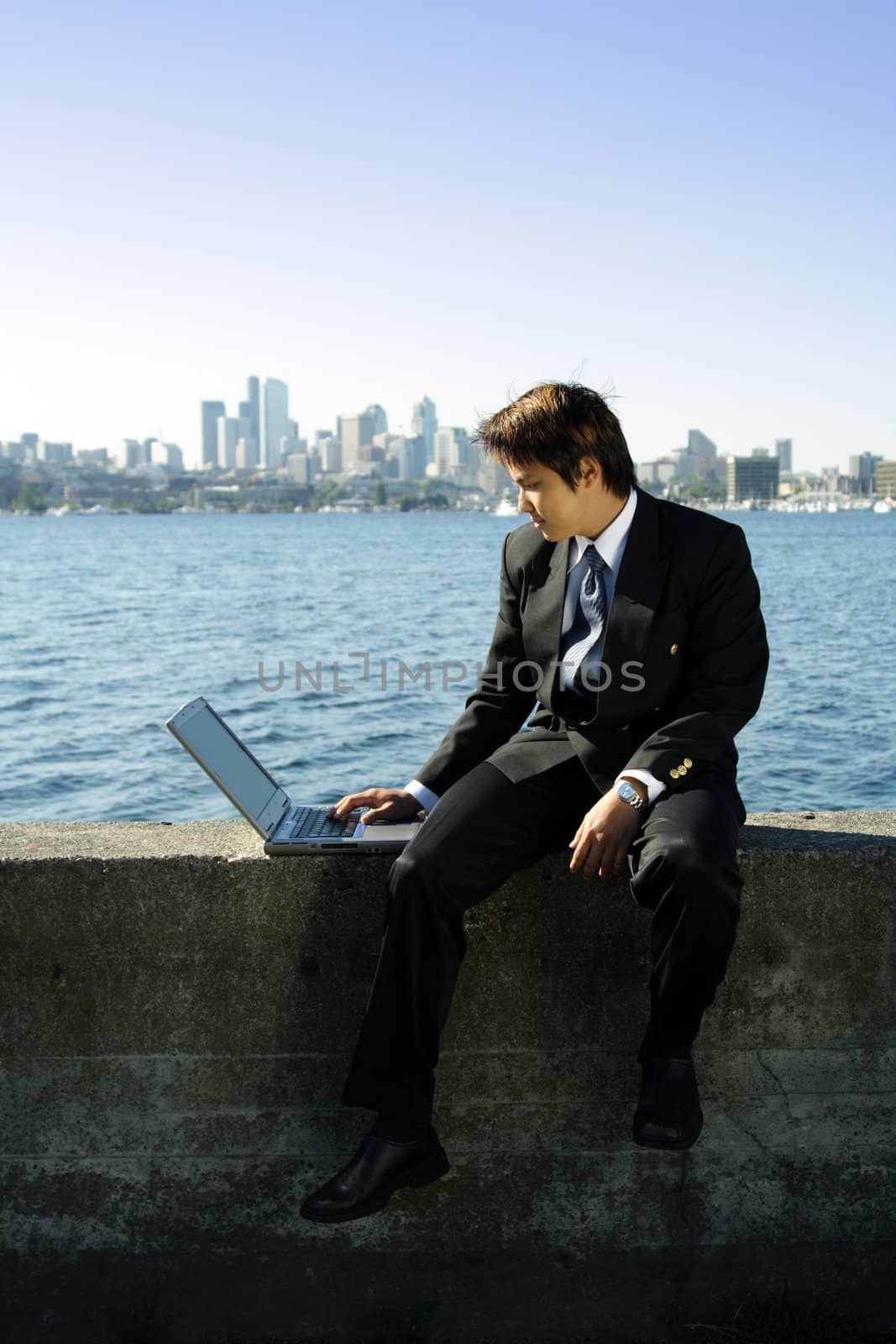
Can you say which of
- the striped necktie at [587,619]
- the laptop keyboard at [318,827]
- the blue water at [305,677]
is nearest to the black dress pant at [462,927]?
the laptop keyboard at [318,827]

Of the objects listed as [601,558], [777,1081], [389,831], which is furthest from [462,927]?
[601,558]

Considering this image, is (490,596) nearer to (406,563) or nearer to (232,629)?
(232,629)

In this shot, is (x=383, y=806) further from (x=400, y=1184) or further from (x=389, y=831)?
(x=400, y=1184)

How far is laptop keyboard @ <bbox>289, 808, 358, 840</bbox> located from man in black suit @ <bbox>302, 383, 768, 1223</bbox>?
0.06 meters

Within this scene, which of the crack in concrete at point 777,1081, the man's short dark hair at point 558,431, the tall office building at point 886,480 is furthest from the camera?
the tall office building at point 886,480

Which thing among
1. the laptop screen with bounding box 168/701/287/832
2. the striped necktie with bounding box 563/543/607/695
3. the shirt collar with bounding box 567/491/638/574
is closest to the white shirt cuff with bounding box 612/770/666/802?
the striped necktie with bounding box 563/543/607/695

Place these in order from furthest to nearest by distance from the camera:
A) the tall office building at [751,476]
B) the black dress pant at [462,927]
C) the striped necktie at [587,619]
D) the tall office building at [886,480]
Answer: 1. the tall office building at [886,480]
2. the tall office building at [751,476]
3. the striped necktie at [587,619]
4. the black dress pant at [462,927]

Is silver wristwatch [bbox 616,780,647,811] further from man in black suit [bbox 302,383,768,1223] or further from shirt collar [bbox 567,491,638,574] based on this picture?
shirt collar [bbox 567,491,638,574]

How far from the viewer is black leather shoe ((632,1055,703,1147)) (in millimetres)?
2990

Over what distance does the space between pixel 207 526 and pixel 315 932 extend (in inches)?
5103

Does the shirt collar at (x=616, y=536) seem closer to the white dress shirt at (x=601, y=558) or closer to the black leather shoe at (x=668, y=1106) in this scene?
the white dress shirt at (x=601, y=558)

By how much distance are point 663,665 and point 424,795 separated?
69cm

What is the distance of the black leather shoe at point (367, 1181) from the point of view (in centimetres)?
299

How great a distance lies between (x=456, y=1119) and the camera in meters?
3.22
